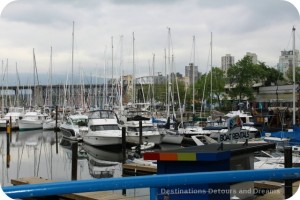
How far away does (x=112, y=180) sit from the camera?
3.20 metres

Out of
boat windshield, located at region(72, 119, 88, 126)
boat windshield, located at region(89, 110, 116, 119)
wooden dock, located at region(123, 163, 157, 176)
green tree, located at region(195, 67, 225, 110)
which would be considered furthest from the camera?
green tree, located at region(195, 67, 225, 110)

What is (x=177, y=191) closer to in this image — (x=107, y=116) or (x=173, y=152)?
(x=173, y=152)

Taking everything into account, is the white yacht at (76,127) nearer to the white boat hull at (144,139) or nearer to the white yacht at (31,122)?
the white boat hull at (144,139)

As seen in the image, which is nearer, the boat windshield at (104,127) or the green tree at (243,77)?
the boat windshield at (104,127)

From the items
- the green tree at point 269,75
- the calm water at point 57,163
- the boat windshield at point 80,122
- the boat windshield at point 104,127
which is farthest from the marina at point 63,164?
the green tree at point 269,75

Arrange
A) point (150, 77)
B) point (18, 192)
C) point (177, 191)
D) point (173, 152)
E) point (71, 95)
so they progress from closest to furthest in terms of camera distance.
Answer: point (18, 192) < point (177, 191) < point (173, 152) < point (150, 77) < point (71, 95)

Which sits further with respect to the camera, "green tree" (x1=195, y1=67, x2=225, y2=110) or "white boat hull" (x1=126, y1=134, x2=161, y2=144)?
"green tree" (x1=195, y1=67, x2=225, y2=110)

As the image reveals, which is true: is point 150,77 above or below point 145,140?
above

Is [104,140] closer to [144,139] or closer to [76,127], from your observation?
[144,139]

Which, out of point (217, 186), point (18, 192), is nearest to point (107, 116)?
point (217, 186)

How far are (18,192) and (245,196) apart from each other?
5.24 m

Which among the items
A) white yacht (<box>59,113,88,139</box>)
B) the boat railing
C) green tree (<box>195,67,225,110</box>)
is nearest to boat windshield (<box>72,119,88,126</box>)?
white yacht (<box>59,113,88,139</box>)

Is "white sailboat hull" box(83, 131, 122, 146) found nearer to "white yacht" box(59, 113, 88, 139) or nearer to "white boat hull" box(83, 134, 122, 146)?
"white boat hull" box(83, 134, 122, 146)


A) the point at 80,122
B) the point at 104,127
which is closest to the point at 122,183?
the point at 104,127
